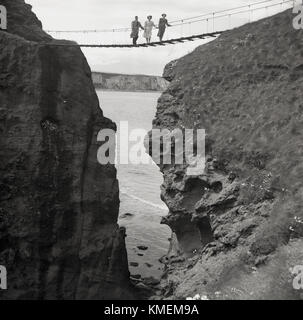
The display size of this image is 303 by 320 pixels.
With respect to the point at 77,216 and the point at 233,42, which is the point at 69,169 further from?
the point at 233,42

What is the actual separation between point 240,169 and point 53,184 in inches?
450

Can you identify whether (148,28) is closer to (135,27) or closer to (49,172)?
(135,27)

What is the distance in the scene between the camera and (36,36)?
33.3m

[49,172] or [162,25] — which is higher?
[162,25]

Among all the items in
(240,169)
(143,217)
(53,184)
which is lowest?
(143,217)

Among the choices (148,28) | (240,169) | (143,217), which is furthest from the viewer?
(143,217)

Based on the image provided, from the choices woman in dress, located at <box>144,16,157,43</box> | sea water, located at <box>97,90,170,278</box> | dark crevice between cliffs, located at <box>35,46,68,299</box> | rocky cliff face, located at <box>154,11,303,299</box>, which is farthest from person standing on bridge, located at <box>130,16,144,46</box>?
sea water, located at <box>97,90,170,278</box>

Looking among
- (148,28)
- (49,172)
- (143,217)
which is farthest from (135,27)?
(143,217)

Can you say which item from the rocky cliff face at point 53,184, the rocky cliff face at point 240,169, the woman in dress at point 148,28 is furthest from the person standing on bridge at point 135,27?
the rocky cliff face at point 53,184

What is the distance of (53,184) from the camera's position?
28422 millimetres

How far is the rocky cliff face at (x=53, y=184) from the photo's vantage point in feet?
90.8

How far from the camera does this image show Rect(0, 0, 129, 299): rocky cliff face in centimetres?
2767
